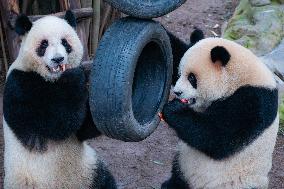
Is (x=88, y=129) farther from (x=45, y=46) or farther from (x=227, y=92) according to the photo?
(x=227, y=92)

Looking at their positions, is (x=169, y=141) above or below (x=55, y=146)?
below

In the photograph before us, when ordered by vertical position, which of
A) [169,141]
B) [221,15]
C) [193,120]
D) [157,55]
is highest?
[157,55]

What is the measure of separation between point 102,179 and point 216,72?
5.58 feet

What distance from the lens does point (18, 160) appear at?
5.07 m

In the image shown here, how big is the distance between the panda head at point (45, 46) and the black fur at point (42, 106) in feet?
0.25

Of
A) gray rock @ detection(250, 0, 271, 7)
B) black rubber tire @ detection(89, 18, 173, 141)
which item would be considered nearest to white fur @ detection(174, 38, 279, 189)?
black rubber tire @ detection(89, 18, 173, 141)

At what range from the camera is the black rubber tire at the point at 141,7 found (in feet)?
14.9

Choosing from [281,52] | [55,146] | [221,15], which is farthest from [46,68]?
[221,15]

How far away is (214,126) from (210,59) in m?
0.58

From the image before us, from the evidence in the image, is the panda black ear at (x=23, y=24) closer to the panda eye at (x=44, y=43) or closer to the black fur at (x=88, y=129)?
the panda eye at (x=44, y=43)

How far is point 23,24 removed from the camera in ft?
15.9

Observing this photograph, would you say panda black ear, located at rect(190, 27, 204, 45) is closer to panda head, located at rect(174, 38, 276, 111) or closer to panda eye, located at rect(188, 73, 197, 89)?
panda head, located at rect(174, 38, 276, 111)

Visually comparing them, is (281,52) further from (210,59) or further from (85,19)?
(210,59)

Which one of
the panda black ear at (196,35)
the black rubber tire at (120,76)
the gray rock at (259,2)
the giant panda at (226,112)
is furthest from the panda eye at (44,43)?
the gray rock at (259,2)
